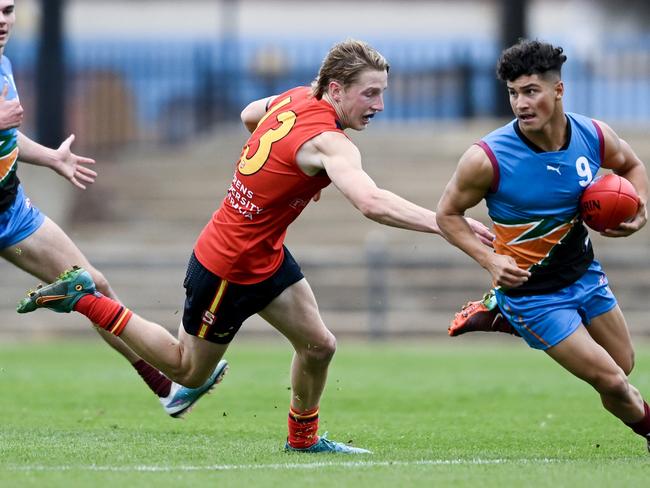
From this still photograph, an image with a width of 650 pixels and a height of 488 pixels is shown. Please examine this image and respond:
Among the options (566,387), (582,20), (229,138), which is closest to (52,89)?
(229,138)

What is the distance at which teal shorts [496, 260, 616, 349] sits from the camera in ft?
25.2

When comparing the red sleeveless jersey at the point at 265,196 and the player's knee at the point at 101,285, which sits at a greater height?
the red sleeveless jersey at the point at 265,196

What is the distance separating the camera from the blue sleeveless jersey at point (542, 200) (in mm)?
7641

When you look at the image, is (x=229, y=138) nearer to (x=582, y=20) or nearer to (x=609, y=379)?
(x=582, y=20)

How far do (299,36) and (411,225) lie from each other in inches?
1155

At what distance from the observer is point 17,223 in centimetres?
886

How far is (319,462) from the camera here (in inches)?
303

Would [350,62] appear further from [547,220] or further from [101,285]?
[101,285]

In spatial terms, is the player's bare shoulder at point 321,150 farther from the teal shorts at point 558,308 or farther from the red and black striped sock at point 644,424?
the red and black striped sock at point 644,424

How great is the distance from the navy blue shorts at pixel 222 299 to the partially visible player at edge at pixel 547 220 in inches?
40.8

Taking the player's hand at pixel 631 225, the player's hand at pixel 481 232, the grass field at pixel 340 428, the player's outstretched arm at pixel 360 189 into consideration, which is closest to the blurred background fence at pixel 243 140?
the grass field at pixel 340 428

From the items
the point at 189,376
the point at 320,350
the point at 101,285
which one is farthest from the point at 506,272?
the point at 101,285

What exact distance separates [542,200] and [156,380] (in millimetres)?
2791

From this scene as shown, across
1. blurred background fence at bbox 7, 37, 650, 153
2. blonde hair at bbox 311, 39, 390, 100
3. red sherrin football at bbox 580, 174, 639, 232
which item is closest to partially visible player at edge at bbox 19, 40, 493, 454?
blonde hair at bbox 311, 39, 390, 100
